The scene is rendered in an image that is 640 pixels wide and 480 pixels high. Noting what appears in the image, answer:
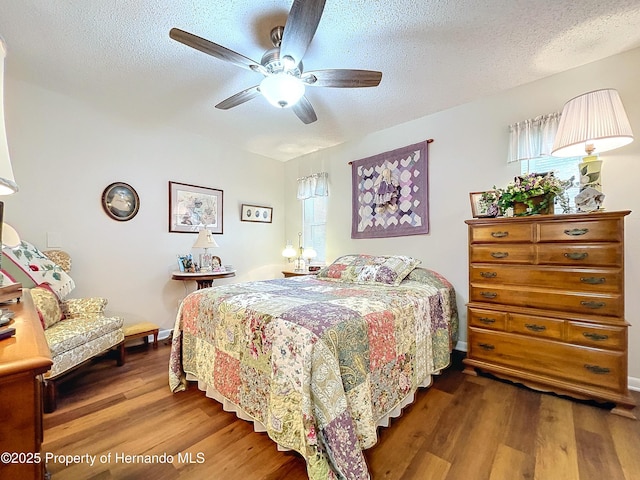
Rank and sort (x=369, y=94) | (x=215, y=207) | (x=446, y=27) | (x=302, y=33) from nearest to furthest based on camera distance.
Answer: (x=302, y=33)
(x=446, y=27)
(x=369, y=94)
(x=215, y=207)

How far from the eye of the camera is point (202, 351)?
191cm

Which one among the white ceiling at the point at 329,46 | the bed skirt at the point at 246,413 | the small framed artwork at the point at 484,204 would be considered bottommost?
the bed skirt at the point at 246,413

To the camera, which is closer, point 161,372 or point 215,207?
point 161,372

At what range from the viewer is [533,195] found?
6.73 ft

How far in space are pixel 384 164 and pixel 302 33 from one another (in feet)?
6.74

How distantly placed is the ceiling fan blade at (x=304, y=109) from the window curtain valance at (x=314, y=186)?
1.51 metres

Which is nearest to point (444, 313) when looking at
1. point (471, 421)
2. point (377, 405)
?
point (471, 421)

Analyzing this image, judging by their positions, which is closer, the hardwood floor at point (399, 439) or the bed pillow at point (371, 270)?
the hardwood floor at point (399, 439)

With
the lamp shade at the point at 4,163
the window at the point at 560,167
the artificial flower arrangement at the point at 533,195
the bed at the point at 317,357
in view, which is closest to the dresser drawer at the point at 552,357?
the bed at the point at 317,357

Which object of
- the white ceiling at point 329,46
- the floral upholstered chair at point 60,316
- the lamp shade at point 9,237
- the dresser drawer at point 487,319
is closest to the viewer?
the lamp shade at point 9,237

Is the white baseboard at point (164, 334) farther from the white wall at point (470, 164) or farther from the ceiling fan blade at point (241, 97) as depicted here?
the ceiling fan blade at point (241, 97)

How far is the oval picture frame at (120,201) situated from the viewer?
288cm

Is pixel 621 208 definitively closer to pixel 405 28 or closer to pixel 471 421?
pixel 471 421

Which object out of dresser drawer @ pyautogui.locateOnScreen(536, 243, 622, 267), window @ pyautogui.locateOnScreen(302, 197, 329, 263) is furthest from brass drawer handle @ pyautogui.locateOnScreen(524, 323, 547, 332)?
window @ pyautogui.locateOnScreen(302, 197, 329, 263)
